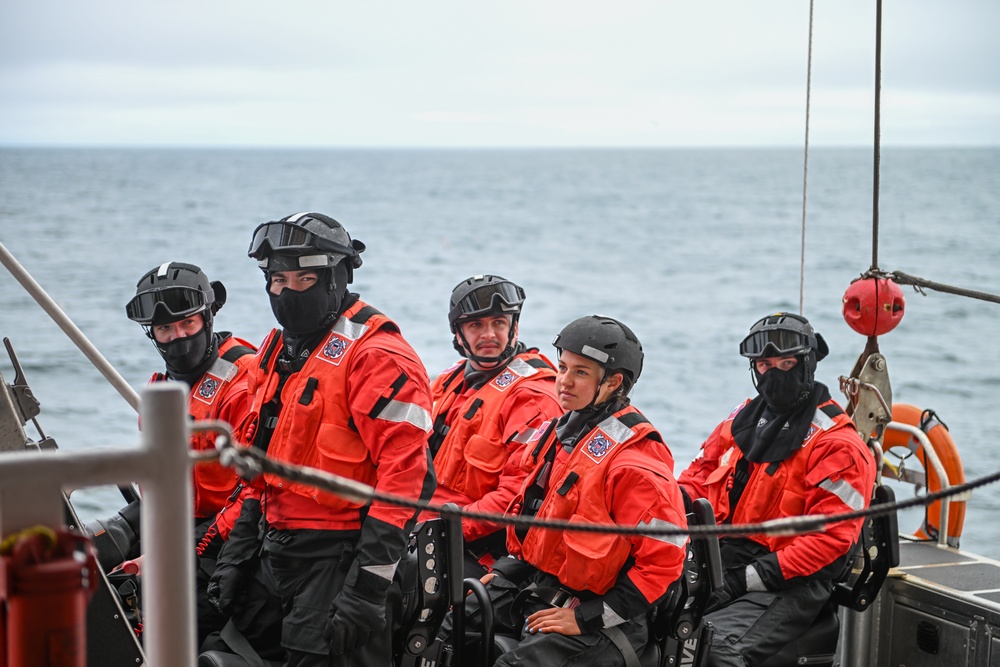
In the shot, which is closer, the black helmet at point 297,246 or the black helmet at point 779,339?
the black helmet at point 297,246

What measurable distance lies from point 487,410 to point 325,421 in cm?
133

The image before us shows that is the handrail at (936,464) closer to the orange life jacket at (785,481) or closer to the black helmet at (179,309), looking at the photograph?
the orange life jacket at (785,481)

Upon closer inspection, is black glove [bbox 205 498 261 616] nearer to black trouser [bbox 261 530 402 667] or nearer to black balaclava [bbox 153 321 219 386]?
black trouser [bbox 261 530 402 667]

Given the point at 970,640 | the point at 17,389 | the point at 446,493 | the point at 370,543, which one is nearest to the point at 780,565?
the point at 970,640

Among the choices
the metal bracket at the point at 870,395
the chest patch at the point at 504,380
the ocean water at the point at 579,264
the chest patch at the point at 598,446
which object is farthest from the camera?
the ocean water at the point at 579,264

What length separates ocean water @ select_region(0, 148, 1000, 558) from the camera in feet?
67.2

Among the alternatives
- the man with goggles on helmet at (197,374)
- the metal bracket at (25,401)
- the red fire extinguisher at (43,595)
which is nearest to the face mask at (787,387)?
the man with goggles on helmet at (197,374)

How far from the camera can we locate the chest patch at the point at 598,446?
3.91m

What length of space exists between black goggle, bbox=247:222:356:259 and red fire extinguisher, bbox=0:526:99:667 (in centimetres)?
204

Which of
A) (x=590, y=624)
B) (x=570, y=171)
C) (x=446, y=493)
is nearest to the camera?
(x=590, y=624)

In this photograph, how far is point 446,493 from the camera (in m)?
4.95

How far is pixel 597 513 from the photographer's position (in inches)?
152

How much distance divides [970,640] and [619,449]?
1726mm

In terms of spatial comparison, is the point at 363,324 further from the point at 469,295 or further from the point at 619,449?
the point at 469,295
